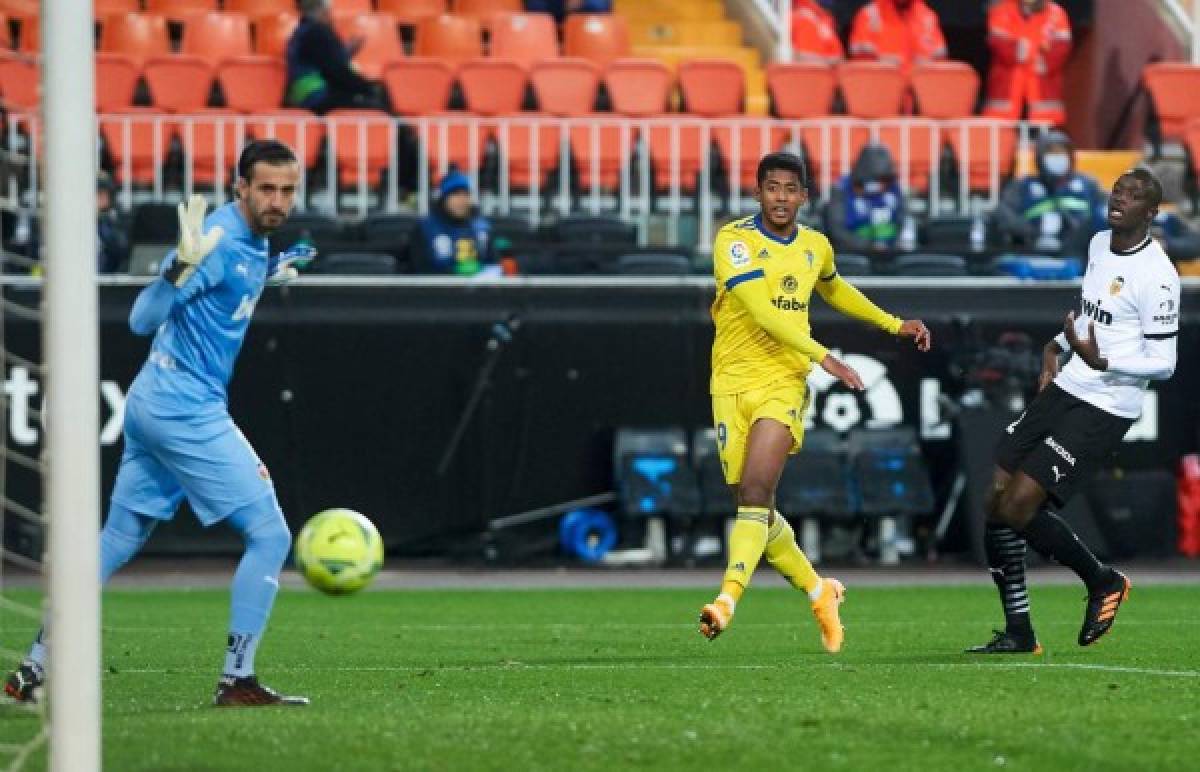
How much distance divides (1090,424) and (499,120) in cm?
1121

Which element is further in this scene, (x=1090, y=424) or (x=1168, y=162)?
(x=1168, y=162)

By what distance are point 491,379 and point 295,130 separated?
413 cm

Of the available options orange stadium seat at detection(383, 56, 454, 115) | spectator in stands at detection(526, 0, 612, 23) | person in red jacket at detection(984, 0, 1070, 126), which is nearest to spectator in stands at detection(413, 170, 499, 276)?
orange stadium seat at detection(383, 56, 454, 115)

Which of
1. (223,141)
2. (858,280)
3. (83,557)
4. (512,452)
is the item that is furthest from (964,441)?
(83,557)

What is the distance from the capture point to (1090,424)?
1165 cm

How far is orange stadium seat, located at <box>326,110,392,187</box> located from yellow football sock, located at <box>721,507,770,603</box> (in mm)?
11574

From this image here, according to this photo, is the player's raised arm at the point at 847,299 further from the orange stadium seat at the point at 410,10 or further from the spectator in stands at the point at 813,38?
the orange stadium seat at the point at 410,10

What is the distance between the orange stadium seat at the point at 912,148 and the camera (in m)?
23.2

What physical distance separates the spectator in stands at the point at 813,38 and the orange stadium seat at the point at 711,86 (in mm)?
1577

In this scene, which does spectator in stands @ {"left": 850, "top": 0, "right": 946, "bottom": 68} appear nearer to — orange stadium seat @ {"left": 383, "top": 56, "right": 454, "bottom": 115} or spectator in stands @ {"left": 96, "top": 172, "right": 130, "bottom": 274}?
orange stadium seat @ {"left": 383, "top": 56, "right": 454, "bottom": 115}

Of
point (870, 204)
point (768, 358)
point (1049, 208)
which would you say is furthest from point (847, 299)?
point (1049, 208)

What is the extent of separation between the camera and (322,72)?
22656 mm

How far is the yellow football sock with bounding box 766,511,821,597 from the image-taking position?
1153 cm

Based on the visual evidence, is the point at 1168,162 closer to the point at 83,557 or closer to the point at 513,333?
the point at 513,333
